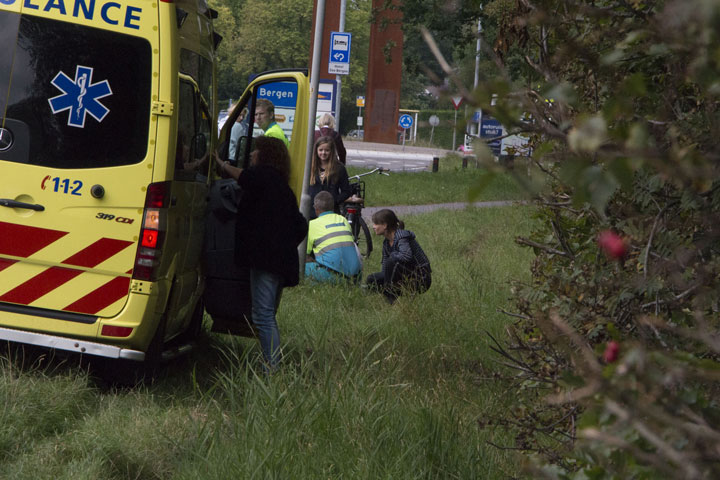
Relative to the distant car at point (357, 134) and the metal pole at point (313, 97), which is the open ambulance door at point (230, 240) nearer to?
the metal pole at point (313, 97)

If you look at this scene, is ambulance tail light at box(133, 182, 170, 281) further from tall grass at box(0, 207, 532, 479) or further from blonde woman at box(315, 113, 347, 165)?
blonde woman at box(315, 113, 347, 165)

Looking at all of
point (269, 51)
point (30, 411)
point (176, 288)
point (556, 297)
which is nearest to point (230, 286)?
point (176, 288)

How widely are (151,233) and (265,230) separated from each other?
1.15 metres

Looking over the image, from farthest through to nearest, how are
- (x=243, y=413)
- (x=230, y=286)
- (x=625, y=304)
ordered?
(x=230, y=286) < (x=243, y=413) < (x=625, y=304)

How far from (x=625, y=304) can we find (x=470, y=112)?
194 cm

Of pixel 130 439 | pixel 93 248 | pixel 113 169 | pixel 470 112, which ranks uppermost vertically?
pixel 470 112

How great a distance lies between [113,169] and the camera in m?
5.59

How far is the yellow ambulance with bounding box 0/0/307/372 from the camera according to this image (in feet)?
18.2

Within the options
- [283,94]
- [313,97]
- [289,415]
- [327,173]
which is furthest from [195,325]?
[283,94]

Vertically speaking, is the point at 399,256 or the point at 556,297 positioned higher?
the point at 556,297

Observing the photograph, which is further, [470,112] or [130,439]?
[130,439]

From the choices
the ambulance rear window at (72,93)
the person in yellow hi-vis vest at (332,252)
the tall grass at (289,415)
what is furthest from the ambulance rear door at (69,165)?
the person in yellow hi-vis vest at (332,252)

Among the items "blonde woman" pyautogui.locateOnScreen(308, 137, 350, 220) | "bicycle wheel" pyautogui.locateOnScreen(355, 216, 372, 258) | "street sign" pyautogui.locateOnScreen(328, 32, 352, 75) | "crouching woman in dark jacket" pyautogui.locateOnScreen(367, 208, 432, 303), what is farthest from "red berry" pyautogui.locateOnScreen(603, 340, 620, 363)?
"street sign" pyautogui.locateOnScreen(328, 32, 352, 75)

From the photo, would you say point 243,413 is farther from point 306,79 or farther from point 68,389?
point 306,79
